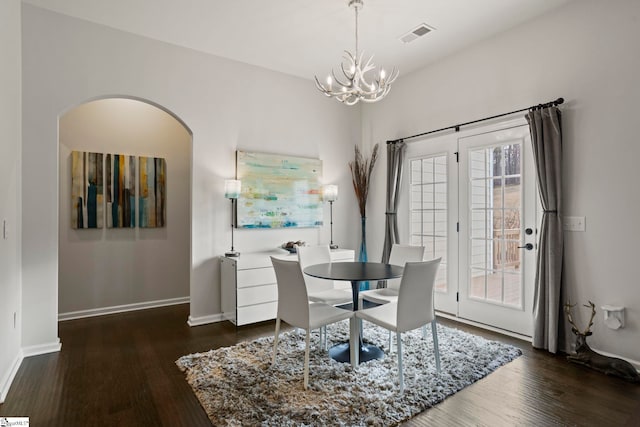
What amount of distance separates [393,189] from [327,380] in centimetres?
279

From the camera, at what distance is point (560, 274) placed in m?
3.06

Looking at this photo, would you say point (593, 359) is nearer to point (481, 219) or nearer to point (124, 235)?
point (481, 219)

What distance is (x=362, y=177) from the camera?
16.9ft

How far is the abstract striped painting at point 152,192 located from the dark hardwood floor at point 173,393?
5.62ft

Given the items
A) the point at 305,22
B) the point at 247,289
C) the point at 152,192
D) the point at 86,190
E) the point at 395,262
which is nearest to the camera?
the point at 305,22

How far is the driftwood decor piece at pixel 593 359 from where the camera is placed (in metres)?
2.58

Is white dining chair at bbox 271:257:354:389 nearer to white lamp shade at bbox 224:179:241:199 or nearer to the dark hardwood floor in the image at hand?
the dark hardwood floor

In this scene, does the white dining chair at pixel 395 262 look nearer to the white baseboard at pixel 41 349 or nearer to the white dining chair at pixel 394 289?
the white dining chair at pixel 394 289

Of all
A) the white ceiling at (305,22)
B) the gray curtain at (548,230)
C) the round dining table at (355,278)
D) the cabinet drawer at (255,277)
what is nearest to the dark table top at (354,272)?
the round dining table at (355,278)

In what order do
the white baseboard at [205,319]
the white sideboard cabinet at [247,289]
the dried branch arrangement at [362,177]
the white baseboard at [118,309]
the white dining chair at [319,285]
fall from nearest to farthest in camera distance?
1. the white dining chair at [319,285]
2. the white sideboard cabinet at [247,289]
3. the white baseboard at [205,319]
4. the white baseboard at [118,309]
5. the dried branch arrangement at [362,177]

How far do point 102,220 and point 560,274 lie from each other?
498 centimetres

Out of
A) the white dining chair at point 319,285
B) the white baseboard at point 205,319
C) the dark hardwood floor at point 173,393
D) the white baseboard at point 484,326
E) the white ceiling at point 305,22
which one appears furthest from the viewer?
the white baseboard at point 205,319

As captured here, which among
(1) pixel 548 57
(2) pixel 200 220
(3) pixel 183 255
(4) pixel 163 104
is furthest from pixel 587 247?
(3) pixel 183 255

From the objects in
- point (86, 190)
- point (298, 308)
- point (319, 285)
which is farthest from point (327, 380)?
point (86, 190)
